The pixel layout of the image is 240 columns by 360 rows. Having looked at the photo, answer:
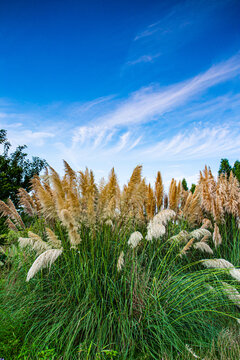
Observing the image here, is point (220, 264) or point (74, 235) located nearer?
point (74, 235)

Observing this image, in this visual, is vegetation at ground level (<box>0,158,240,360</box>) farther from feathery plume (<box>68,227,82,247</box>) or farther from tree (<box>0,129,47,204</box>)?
tree (<box>0,129,47,204</box>)

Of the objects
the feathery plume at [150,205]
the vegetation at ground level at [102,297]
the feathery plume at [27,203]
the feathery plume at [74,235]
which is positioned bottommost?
the vegetation at ground level at [102,297]

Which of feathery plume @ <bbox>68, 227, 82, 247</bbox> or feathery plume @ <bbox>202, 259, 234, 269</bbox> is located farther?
feathery plume @ <bbox>202, 259, 234, 269</bbox>

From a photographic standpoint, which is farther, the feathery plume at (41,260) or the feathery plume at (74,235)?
the feathery plume at (74,235)

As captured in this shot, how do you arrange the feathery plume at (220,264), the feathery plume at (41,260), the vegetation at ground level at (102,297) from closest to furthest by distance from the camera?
the feathery plume at (41,260) < the vegetation at ground level at (102,297) < the feathery plume at (220,264)

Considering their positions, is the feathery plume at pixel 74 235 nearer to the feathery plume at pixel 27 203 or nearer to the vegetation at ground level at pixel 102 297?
the vegetation at ground level at pixel 102 297

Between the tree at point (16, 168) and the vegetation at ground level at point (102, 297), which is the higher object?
the tree at point (16, 168)

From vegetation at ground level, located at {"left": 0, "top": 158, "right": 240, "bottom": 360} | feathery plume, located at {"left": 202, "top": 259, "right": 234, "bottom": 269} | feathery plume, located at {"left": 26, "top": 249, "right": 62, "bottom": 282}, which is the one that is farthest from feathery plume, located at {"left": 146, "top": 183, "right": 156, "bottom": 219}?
→ feathery plume, located at {"left": 26, "top": 249, "right": 62, "bottom": 282}

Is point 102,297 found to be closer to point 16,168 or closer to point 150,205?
point 150,205

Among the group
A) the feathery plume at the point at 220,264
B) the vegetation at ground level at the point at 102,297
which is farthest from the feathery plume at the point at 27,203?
the feathery plume at the point at 220,264

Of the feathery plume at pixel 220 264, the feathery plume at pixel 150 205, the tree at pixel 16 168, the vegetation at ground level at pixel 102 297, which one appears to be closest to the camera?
the vegetation at ground level at pixel 102 297

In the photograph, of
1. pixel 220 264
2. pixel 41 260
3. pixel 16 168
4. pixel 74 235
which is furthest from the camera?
pixel 16 168

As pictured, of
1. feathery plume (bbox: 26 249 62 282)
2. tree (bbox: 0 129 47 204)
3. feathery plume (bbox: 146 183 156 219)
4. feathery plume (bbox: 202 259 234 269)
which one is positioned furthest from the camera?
tree (bbox: 0 129 47 204)

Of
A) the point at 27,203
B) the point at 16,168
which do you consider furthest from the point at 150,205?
the point at 16,168
